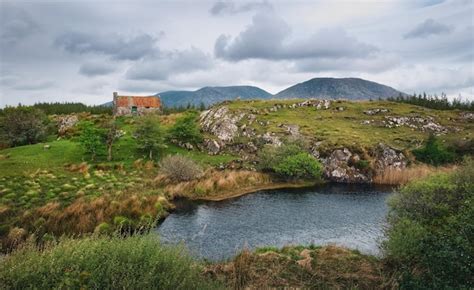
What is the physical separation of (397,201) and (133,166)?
137 feet

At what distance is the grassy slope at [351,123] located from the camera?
75.0 metres

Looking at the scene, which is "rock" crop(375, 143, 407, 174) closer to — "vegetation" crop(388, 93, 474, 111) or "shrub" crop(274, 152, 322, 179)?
"shrub" crop(274, 152, 322, 179)

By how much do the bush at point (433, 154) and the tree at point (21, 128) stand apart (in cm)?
7498

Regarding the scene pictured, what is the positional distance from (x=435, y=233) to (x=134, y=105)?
94.6 m

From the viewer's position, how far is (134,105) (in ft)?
344

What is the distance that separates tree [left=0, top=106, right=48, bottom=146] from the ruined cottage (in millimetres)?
29231

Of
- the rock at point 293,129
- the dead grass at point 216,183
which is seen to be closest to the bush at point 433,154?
the rock at point 293,129

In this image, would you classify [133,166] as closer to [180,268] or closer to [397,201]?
[397,201]

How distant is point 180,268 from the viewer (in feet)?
47.5

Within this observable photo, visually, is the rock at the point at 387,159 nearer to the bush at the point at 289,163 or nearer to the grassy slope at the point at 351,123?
the grassy slope at the point at 351,123

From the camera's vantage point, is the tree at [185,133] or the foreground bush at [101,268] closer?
the foreground bush at [101,268]

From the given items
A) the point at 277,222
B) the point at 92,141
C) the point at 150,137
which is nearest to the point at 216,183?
the point at 277,222

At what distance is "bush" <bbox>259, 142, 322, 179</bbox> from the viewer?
192 feet

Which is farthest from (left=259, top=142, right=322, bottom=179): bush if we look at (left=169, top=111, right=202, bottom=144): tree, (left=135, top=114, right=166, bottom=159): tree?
(left=135, top=114, right=166, bottom=159): tree
